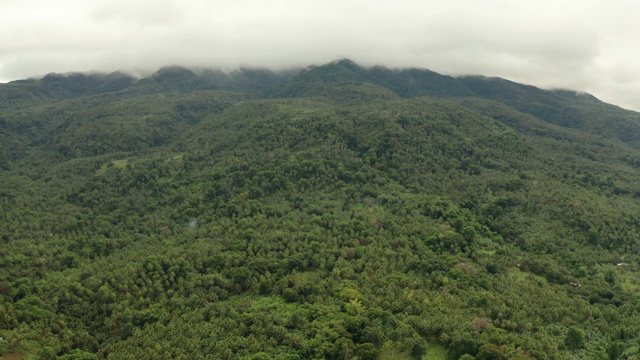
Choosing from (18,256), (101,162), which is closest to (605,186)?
(18,256)

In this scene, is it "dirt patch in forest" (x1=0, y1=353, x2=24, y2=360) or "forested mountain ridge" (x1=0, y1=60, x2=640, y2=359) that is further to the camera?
"forested mountain ridge" (x1=0, y1=60, x2=640, y2=359)

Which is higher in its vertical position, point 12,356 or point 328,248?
point 328,248

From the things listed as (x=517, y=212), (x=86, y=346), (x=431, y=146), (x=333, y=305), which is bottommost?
(x=86, y=346)

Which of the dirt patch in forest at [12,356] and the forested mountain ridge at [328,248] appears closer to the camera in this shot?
the dirt patch in forest at [12,356]

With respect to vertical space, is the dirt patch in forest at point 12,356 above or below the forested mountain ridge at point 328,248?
below

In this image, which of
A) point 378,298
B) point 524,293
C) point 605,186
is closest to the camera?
point 378,298

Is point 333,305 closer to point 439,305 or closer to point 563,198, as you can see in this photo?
point 439,305

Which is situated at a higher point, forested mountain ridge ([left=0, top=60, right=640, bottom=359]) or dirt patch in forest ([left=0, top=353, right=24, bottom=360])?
forested mountain ridge ([left=0, top=60, right=640, bottom=359])

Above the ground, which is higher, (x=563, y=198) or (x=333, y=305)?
(x=563, y=198)
